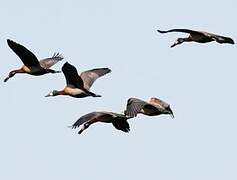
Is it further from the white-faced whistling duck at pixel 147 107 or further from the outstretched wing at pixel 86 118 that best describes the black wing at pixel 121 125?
the outstretched wing at pixel 86 118

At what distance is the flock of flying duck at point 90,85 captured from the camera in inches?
1284

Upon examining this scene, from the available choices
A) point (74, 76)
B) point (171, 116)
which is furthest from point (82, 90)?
point (171, 116)

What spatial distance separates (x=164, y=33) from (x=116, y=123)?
3.43 metres

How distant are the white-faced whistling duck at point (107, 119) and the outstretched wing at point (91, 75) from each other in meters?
3.85

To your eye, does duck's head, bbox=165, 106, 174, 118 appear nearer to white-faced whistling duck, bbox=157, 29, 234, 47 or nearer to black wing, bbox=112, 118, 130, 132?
black wing, bbox=112, 118, 130, 132

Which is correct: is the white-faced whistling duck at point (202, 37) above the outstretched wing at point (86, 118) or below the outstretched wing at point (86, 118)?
above

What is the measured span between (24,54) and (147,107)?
4.87 m

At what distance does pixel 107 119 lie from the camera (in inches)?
1315

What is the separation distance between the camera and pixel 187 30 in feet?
108

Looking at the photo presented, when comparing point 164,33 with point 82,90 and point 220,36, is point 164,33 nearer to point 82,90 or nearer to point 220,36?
point 220,36

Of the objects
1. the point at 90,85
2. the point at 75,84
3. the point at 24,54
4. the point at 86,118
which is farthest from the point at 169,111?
the point at 24,54

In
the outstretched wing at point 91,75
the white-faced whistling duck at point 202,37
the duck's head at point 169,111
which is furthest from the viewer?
the outstretched wing at point 91,75

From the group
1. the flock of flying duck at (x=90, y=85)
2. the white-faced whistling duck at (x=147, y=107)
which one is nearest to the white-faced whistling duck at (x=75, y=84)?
the flock of flying duck at (x=90, y=85)

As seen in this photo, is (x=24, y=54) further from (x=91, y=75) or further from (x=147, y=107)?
(x=147, y=107)
